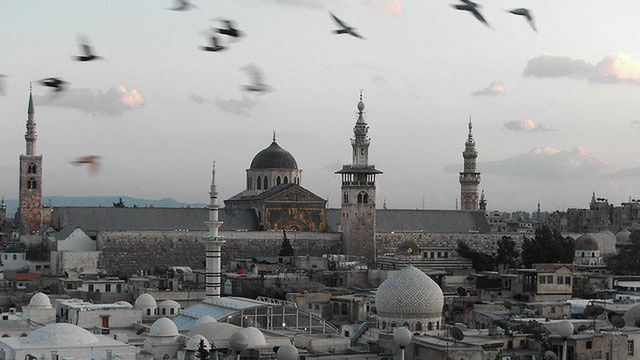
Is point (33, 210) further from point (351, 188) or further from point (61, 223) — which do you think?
point (351, 188)

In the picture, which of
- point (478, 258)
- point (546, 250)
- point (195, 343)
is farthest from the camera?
point (478, 258)

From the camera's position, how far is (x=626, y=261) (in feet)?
184

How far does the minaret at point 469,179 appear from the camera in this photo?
7219cm

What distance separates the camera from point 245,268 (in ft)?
178

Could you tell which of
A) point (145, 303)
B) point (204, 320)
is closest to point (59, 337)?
point (204, 320)

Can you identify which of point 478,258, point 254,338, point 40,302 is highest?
point 478,258

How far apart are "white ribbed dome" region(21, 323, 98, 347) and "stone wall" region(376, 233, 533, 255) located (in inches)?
1418

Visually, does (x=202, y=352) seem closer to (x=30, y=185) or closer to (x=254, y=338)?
(x=254, y=338)

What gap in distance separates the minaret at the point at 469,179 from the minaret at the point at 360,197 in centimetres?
1335

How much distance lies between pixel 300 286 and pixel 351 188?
41.2 ft

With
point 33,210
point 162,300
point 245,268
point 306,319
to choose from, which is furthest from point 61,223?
point 306,319

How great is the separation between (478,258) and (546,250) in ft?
11.8

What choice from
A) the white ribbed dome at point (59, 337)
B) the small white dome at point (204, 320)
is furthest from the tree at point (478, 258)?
the white ribbed dome at point (59, 337)

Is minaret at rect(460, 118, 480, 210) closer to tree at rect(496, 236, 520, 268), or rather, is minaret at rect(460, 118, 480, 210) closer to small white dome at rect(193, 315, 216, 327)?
tree at rect(496, 236, 520, 268)
